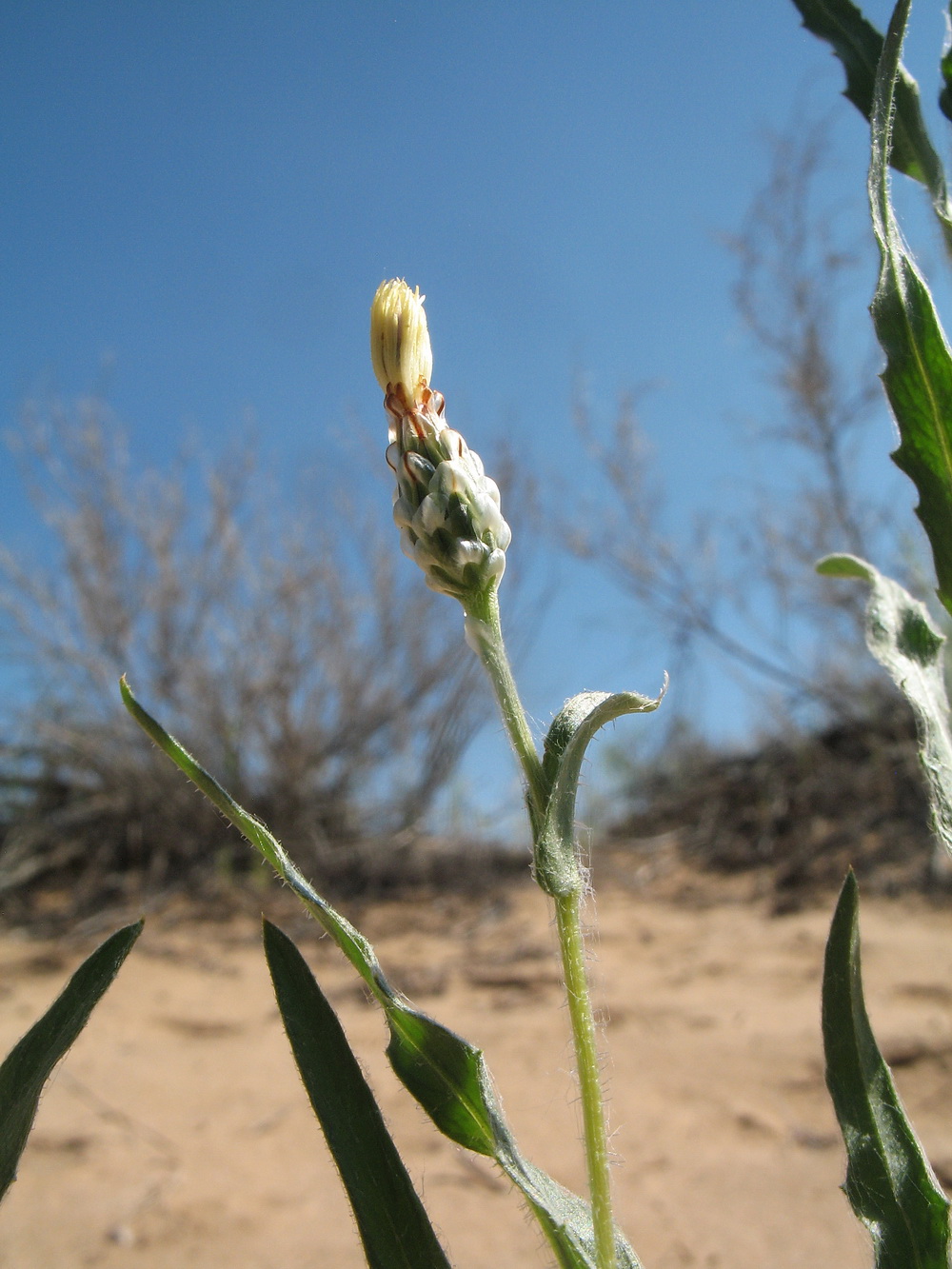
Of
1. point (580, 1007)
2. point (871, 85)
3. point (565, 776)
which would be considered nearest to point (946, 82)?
point (871, 85)

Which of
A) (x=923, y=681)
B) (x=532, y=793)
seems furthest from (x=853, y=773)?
(x=532, y=793)

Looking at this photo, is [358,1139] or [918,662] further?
[918,662]

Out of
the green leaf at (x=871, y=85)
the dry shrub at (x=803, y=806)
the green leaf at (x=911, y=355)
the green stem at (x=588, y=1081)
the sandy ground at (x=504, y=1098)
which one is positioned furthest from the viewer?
the dry shrub at (x=803, y=806)

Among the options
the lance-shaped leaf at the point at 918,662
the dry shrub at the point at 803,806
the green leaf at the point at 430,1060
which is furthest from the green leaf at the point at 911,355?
the dry shrub at the point at 803,806

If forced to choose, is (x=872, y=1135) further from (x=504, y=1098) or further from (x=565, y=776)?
(x=504, y=1098)

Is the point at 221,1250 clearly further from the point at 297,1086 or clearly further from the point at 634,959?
the point at 634,959

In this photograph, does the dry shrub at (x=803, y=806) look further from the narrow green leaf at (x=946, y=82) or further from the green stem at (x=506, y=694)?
the green stem at (x=506, y=694)

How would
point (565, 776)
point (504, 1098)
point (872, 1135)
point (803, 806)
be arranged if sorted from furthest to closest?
1. point (803, 806)
2. point (504, 1098)
3. point (872, 1135)
4. point (565, 776)
